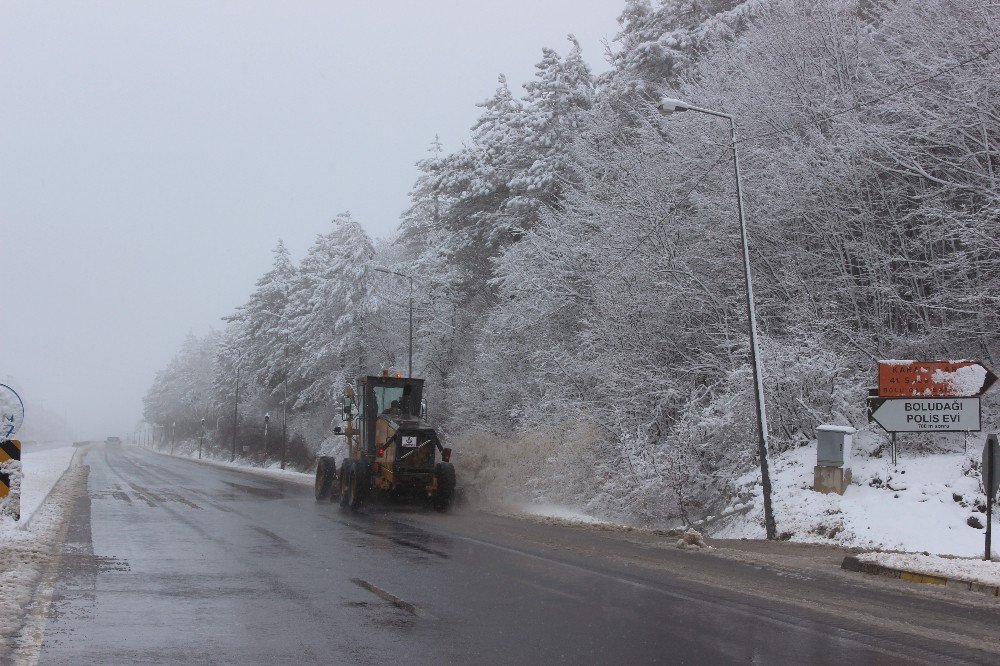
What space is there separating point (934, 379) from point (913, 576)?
19.4 ft

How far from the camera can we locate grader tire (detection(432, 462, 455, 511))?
21094mm

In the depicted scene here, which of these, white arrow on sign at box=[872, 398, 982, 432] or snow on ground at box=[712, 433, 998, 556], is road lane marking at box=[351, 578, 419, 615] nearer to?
snow on ground at box=[712, 433, 998, 556]

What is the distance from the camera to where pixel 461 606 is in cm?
893

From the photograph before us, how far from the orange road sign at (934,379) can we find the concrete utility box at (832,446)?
1323mm

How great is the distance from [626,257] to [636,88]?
35.8 feet

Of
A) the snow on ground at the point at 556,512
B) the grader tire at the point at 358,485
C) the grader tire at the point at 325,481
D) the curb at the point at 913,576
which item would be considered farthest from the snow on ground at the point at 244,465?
the curb at the point at 913,576

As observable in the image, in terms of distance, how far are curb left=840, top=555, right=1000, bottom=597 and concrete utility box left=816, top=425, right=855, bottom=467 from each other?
17.1ft

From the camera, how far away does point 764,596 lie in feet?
32.7

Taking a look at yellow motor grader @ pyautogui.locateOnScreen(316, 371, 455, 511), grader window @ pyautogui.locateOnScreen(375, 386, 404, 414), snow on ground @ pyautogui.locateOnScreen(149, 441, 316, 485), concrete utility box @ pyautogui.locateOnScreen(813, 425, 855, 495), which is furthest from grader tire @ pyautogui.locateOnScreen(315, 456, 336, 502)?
snow on ground @ pyautogui.locateOnScreen(149, 441, 316, 485)

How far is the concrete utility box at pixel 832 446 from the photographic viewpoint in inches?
715

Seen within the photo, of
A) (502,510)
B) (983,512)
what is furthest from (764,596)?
(502,510)

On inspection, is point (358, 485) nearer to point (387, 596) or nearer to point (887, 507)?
point (887, 507)

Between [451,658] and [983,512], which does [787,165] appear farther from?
[451,658]

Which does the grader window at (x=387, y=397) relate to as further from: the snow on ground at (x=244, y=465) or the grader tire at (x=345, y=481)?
the snow on ground at (x=244, y=465)
